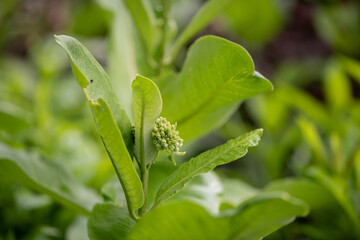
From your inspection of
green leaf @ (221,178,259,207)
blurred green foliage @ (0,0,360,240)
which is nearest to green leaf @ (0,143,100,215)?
blurred green foliage @ (0,0,360,240)

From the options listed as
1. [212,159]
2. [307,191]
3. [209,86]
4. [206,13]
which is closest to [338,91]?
[307,191]

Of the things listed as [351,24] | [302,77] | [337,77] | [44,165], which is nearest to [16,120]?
[44,165]

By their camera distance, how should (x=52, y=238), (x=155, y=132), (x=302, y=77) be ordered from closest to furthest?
(x=155, y=132), (x=52, y=238), (x=302, y=77)

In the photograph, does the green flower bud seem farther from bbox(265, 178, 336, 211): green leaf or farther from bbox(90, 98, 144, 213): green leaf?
bbox(265, 178, 336, 211): green leaf

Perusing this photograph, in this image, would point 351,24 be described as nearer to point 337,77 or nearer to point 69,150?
point 337,77

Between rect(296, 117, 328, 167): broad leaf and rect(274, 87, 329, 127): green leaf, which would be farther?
rect(274, 87, 329, 127): green leaf

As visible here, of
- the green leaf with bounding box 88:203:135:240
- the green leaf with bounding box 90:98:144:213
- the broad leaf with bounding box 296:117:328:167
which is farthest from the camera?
the broad leaf with bounding box 296:117:328:167
